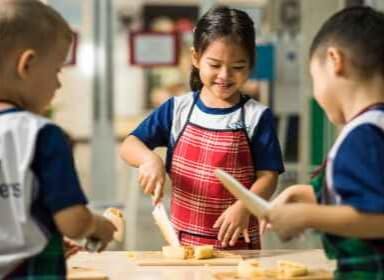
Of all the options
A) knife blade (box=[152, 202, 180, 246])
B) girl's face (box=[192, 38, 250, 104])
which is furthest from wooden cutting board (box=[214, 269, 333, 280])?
girl's face (box=[192, 38, 250, 104])

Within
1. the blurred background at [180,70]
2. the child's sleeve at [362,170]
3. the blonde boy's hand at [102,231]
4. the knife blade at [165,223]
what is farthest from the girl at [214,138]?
the blurred background at [180,70]

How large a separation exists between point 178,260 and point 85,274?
0.23 meters

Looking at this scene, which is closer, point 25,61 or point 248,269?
point 25,61

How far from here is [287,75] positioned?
4738 millimetres

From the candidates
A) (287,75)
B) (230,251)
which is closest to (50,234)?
(230,251)

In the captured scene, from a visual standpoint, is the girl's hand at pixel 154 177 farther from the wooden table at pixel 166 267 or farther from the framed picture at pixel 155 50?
the framed picture at pixel 155 50

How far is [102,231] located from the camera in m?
1.49

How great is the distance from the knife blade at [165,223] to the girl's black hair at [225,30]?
0.37m

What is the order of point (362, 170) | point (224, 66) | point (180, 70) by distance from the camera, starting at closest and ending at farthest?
point (362, 170) < point (224, 66) < point (180, 70)

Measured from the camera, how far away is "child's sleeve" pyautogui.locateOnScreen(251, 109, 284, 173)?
85.0 inches

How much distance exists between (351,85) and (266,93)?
3.32m

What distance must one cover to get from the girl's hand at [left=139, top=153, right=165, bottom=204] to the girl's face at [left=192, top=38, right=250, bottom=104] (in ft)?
0.73

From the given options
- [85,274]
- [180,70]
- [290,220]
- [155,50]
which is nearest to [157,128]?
[85,274]

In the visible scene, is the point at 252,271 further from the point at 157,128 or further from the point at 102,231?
the point at 157,128
